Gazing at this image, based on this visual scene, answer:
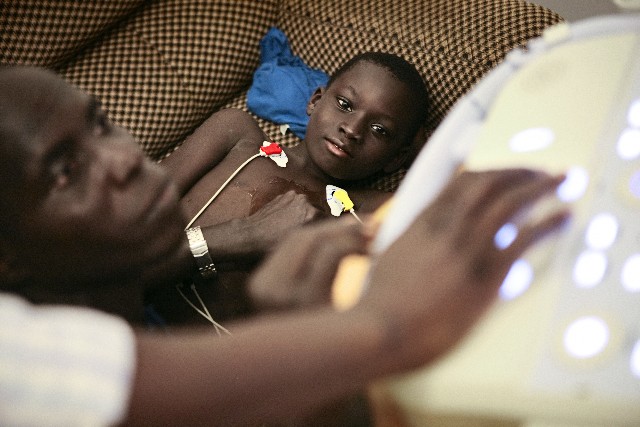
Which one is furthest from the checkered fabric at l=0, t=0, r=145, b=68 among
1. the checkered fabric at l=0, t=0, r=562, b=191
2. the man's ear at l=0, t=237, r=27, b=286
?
the man's ear at l=0, t=237, r=27, b=286

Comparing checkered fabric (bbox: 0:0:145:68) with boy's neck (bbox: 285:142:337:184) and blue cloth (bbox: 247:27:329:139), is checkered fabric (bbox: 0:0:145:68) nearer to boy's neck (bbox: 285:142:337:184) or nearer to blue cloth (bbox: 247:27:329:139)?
blue cloth (bbox: 247:27:329:139)

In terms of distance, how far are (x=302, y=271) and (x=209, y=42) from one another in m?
0.94

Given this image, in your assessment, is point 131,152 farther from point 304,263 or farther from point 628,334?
point 628,334

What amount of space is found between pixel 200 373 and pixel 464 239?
0.72 feet

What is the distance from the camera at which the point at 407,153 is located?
49.4 inches

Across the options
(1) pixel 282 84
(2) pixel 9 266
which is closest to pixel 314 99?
(1) pixel 282 84

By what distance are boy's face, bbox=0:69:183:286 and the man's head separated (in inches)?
22.5

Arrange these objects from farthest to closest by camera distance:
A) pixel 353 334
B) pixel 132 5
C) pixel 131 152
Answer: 1. pixel 132 5
2. pixel 131 152
3. pixel 353 334

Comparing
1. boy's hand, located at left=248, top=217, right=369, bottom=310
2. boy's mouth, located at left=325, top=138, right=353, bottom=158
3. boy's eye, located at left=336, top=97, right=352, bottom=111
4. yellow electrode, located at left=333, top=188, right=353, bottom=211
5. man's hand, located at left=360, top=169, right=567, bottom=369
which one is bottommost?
yellow electrode, located at left=333, top=188, right=353, bottom=211

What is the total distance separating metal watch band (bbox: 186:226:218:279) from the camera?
95 centimetres

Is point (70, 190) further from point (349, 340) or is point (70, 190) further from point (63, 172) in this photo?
point (349, 340)

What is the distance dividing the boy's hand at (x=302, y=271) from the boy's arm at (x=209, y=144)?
2.47 ft

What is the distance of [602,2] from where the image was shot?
121 centimetres

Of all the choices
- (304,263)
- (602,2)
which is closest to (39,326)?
(304,263)
